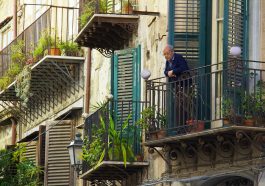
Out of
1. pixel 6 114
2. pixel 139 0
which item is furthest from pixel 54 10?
pixel 139 0

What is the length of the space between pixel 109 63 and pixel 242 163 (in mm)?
7642

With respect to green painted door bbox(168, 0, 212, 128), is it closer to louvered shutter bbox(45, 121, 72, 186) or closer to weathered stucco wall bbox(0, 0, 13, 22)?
louvered shutter bbox(45, 121, 72, 186)

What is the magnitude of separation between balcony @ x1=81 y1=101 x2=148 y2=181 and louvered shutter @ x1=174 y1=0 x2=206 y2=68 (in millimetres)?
2102

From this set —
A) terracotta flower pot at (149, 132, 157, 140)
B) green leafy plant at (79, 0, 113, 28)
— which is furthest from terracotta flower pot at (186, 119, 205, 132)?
green leafy plant at (79, 0, 113, 28)

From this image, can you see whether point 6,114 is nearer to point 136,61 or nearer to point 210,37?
point 136,61

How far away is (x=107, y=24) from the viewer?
2816 centimetres

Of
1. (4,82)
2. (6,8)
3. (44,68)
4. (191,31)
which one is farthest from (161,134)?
(6,8)

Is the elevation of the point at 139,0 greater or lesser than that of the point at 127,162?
greater

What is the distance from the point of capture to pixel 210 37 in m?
24.6

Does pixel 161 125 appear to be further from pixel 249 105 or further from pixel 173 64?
pixel 249 105

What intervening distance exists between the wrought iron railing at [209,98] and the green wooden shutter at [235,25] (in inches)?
13.0

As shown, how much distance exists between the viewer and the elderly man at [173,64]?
24.1m

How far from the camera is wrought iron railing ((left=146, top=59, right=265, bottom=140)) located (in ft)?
74.0

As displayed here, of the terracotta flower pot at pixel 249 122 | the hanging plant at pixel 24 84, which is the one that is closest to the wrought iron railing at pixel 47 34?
the hanging plant at pixel 24 84
